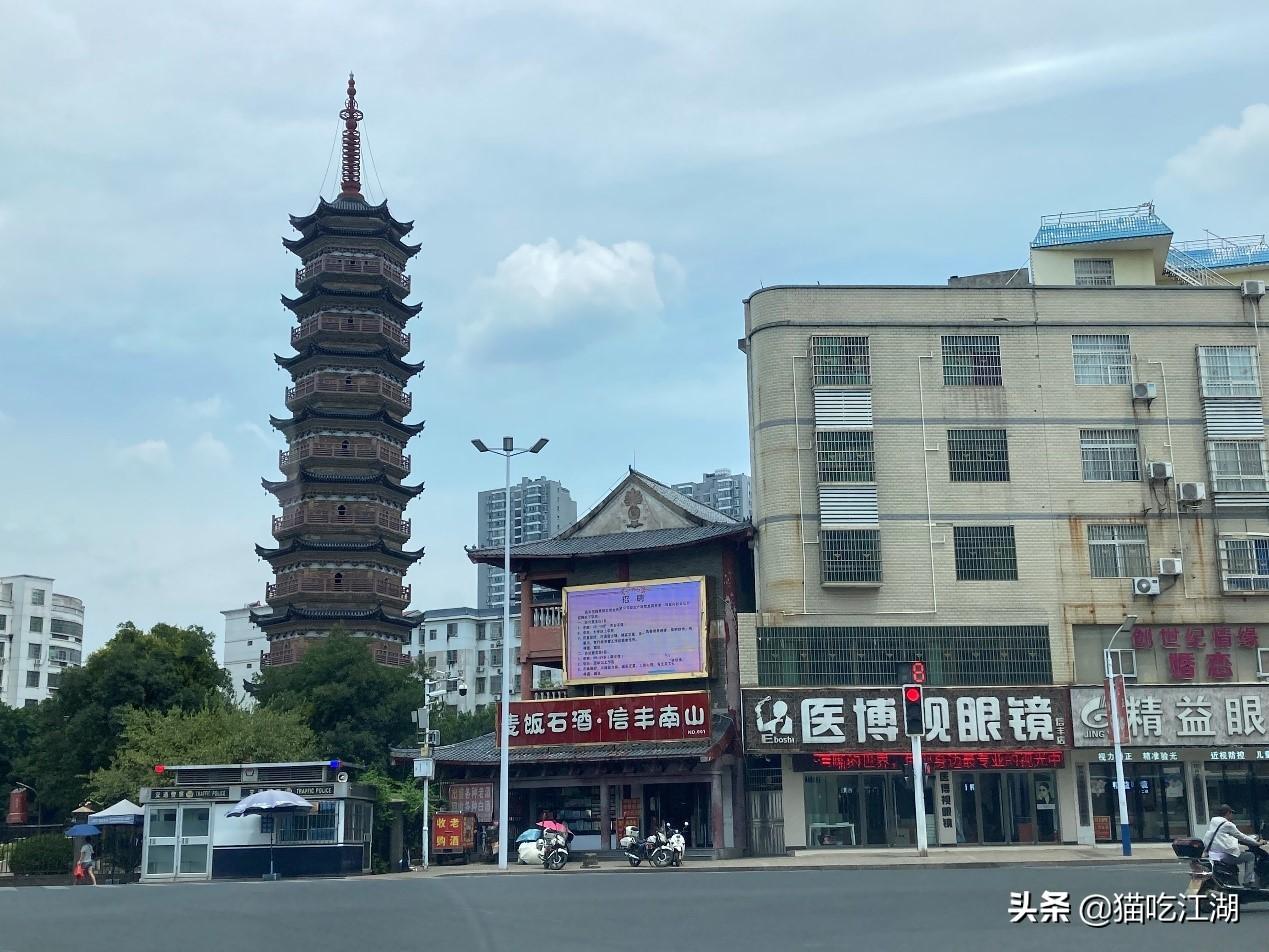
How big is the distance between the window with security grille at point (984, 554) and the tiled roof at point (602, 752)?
891 cm

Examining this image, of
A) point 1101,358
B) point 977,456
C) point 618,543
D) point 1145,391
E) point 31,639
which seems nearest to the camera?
point 977,456

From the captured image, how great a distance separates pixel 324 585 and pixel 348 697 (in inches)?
485

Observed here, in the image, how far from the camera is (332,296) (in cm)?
8038

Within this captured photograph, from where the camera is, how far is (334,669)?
218ft

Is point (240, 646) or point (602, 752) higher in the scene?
point (240, 646)

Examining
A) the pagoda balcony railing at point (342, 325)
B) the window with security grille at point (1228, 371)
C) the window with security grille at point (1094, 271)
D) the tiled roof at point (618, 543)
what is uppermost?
the pagoda balcony railing at point (342, 325)

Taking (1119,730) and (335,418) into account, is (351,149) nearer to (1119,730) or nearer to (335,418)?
(335,418)

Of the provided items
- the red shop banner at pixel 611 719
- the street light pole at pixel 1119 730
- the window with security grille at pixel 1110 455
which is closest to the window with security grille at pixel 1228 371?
the window with security grille at pixel 1110 455

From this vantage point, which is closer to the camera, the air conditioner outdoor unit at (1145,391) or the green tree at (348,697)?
the air conditioner outdoor unit at (1145,391)

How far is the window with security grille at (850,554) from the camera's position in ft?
143

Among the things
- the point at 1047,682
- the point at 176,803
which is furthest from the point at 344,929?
the point at 1047,682

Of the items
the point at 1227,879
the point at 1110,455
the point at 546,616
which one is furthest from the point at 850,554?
the point at 1227,879

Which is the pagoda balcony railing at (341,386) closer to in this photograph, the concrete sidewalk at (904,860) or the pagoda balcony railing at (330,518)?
the pagoda balcony railing at (330,518)

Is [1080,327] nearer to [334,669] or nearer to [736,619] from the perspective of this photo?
[736,619]
